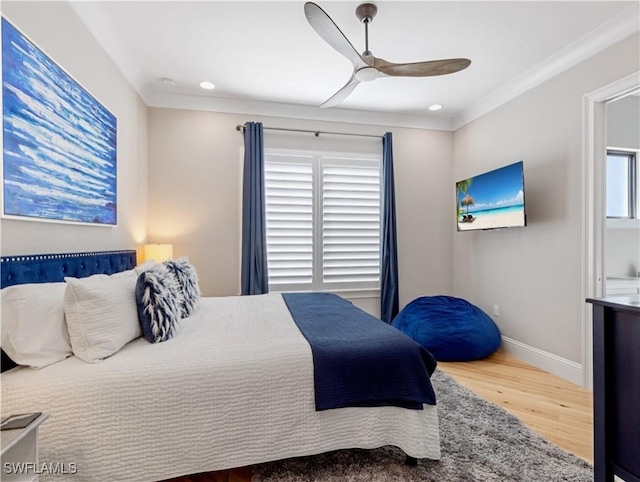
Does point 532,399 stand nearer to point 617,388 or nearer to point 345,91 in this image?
point 617,388

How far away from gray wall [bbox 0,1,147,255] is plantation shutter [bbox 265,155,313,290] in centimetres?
136

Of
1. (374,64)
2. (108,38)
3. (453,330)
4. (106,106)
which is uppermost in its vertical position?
(108,38)

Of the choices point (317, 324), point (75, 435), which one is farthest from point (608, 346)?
point (75, 435)

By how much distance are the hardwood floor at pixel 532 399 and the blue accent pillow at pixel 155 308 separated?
0.75 m

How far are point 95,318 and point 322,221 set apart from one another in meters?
2.80

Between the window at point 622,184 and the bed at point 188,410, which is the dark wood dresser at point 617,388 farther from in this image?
the window at point 622,184

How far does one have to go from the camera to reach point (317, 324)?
1.97m

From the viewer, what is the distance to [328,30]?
71.1 inches

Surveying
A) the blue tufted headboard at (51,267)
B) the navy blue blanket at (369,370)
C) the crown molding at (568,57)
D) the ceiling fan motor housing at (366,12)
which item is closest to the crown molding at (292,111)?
the crown molding at (568,57)

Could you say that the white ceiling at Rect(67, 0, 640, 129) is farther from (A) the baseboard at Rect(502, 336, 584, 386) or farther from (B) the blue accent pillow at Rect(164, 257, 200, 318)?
(A) the baseboard at Rect(502, 336, 584, 386)

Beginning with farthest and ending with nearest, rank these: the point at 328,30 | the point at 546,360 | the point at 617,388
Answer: the point at 546,360 → the point at 328,30 → the point at 617,388

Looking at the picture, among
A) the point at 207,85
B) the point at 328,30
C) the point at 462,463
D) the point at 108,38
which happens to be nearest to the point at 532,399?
the point at 462,463

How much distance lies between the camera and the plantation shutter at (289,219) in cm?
382

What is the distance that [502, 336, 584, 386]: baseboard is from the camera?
272 centimetres
